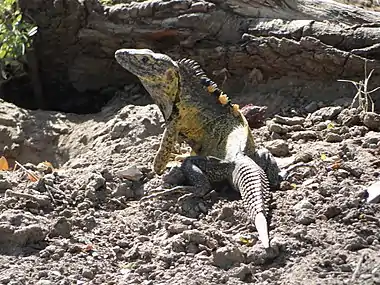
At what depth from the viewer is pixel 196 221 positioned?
511 cm

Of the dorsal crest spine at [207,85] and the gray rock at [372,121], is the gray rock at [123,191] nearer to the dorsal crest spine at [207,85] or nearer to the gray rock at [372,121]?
the dorsal crest spine at [207,85]

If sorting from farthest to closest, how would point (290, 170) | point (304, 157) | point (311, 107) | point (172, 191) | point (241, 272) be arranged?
point (311, 107), point (304, 157), point (290, 170), point (172, 191), point (241, 272)

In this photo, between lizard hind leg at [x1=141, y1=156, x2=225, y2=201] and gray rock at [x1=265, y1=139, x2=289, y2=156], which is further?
gray rock at [x1=265, y1=139, x2=289, y2=156]

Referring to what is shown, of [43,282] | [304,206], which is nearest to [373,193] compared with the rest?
[304,206]

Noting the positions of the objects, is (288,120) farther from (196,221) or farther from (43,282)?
(43,282)

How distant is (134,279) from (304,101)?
306 cm

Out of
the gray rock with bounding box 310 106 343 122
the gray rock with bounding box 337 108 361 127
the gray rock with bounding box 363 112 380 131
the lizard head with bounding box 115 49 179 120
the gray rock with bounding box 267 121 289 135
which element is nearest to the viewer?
the lizard head with bounding box 115 49 179 120

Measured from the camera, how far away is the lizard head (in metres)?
6.04

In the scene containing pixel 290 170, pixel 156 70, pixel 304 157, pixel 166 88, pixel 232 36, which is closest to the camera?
pixel 290 170

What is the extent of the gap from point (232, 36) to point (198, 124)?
4.67 ft

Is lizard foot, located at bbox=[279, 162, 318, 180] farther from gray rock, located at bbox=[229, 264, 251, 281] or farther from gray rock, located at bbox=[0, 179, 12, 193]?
gray rock, located at bbox=[0, 179, 12, 193]

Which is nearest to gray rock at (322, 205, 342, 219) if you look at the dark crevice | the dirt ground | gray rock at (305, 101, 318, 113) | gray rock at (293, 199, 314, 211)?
the dirt ground

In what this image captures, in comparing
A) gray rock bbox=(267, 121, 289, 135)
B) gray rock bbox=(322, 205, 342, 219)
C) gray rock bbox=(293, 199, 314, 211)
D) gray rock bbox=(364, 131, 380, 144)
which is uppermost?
gray rock bbox=(322, 205, 342, 219)

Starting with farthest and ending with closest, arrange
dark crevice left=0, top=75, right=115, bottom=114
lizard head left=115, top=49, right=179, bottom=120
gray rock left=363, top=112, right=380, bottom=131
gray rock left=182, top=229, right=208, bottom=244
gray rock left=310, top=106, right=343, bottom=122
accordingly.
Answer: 1. dark crevice left=0, top=75, right=115, bottom=114
2. gray rock left=310, top=106, right=343, bottom=122
3. gray rock left=363, top=112, right=380, bottom=131
4. lizard head left=115, top=49, right=179, bottom=120
5. gray rock left=182, top=229, right=208, bottom=244
